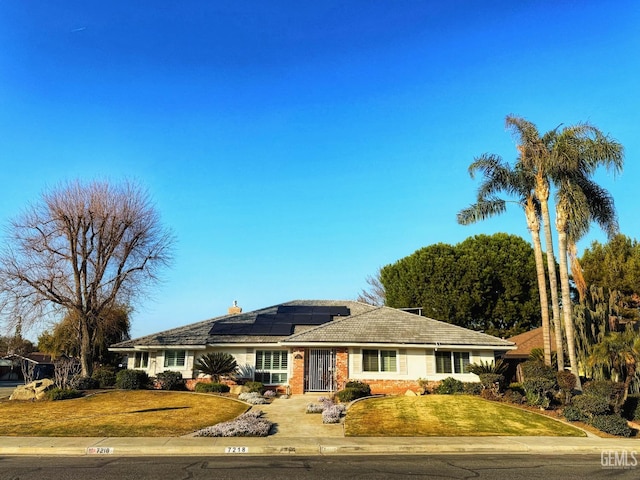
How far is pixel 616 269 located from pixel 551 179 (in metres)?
17.9

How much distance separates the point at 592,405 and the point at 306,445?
11.2 meters

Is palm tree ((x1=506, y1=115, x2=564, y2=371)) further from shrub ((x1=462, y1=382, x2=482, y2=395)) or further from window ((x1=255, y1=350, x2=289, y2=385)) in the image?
window ((x1=255, y1=350, x2=289, y2=385))

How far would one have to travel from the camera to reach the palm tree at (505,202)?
78.7 feet

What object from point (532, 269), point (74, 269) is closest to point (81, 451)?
point (74, 269)

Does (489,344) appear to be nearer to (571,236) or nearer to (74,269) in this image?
(571,236)

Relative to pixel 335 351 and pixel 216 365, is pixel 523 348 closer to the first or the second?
pixel 335 351

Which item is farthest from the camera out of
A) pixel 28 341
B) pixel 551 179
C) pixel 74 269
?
pixel 28 341

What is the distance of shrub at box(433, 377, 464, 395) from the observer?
910 inches

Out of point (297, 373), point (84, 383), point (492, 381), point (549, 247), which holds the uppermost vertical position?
point (549, 247)

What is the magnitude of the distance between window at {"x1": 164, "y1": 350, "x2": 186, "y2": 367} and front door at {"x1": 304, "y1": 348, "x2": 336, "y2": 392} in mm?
7524

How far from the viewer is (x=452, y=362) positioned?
26141 millimetres

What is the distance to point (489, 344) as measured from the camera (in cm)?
2566

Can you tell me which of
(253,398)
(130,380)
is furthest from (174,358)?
(253,398)

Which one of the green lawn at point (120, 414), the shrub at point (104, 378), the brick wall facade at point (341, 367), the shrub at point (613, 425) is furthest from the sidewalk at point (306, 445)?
the shrub at point (104, 378)
